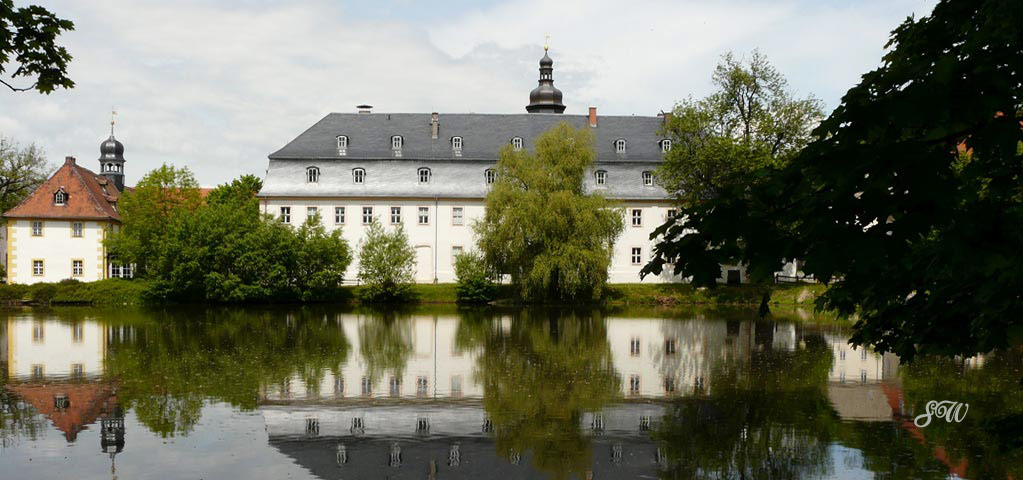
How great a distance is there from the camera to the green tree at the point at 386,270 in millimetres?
A: 42531

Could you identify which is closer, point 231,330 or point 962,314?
point 962,314

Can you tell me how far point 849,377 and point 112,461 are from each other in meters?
13.2

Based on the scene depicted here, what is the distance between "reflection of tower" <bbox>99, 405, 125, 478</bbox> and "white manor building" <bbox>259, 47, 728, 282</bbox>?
37801mm

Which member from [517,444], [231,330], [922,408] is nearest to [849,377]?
[922,408]

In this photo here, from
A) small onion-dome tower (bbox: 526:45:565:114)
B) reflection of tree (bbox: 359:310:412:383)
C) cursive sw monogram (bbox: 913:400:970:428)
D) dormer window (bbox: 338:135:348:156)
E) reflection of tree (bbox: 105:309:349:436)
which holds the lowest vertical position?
cursive sw monogram (bbox: 913:400:970:428)

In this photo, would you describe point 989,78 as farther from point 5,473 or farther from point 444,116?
point 444,116

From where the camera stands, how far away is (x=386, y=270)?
42469mm

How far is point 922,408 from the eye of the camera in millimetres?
13086

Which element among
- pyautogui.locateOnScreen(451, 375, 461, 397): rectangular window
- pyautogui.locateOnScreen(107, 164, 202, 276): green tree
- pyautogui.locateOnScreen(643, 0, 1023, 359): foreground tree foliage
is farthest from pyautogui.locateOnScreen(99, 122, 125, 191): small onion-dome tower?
pyautogui.locateOnScreen(643, 0, 1023, 359): foreground tree foliage

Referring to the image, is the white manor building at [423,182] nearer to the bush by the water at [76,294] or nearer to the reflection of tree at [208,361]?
the bush by the water at [76,294]

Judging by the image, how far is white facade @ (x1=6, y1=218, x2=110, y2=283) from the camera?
4944 cm

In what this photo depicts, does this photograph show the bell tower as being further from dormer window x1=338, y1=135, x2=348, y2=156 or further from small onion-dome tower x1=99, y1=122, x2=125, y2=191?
dormer window x1=338, y1=135, x2=348, y2=156

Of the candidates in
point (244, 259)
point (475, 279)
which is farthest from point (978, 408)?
point (244, 259)

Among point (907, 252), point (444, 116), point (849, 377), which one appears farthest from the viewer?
point (444, 116)
